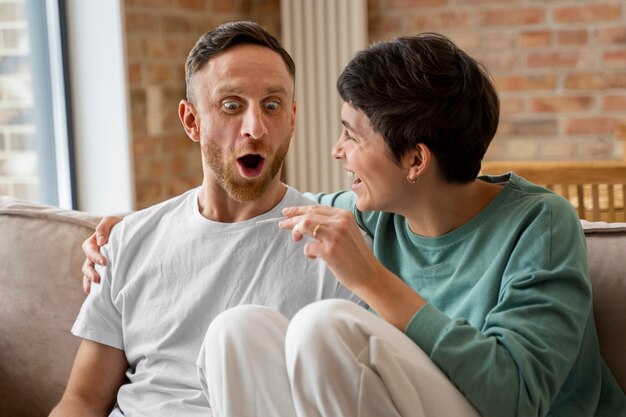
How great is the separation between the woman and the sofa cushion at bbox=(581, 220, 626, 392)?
5 centimetres

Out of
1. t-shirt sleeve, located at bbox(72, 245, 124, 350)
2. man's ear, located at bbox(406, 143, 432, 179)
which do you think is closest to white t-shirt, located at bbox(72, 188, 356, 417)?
t-shirt sleeve, located at bbox(72, 245, 124, 350)

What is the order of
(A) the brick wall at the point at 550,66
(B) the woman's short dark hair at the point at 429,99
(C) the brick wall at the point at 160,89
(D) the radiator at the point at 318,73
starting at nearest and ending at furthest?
(B) the woman's short dark hair at the point at 429,99 < (C) the brick wall at the point at 160,89 < (A) the brick wall at the point at 550,66 < (D) the radiator at the point at 318,73

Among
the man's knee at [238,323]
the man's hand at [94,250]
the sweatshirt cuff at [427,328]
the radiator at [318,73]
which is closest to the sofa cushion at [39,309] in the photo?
the man's hand at [94,250]

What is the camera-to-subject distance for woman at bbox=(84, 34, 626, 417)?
140 centimetres

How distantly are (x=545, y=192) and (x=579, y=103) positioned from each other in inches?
93.1

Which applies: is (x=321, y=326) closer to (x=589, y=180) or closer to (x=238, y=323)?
(x=238, y=323)

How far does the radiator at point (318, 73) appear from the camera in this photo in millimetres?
4070

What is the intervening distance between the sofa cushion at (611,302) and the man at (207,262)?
453 millimetres

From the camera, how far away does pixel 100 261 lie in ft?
6.28

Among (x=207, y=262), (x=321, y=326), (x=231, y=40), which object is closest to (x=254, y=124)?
(x=231, y=40)

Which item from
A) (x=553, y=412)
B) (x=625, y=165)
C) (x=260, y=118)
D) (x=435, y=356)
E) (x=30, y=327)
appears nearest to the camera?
(x=435, y=356)

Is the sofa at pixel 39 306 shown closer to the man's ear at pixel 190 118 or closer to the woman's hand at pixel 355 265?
the man's ear at pixel 190 118

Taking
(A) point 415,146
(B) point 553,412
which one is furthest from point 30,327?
(B) point 553,412

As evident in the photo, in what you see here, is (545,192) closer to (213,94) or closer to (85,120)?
(213,94)
